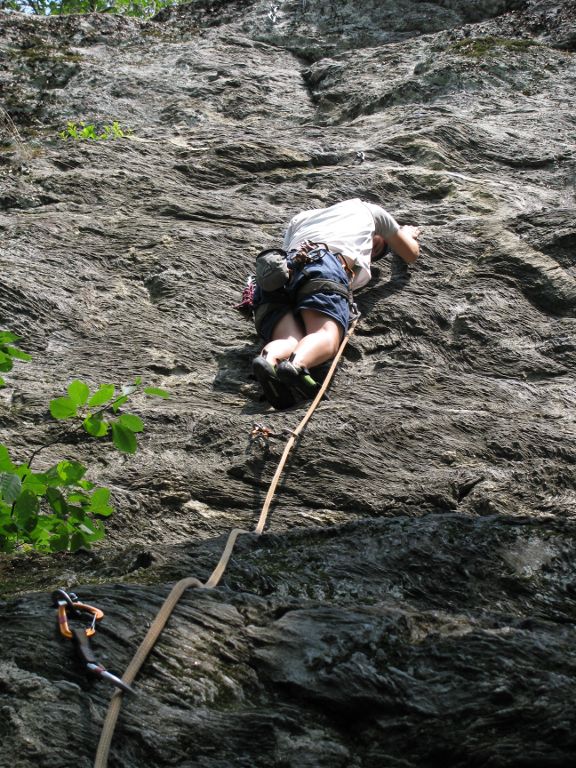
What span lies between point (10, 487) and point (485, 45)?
8.13 metres

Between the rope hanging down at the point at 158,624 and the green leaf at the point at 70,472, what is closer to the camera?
the rope hanging down at the point at 158,624

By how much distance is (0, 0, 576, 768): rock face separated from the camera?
2.74m

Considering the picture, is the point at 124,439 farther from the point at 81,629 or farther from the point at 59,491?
the point at 81,629

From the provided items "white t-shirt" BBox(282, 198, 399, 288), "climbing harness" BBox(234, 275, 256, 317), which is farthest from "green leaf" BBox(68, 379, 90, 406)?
"white t-shirt" BBox(282, 198, 399, 288)

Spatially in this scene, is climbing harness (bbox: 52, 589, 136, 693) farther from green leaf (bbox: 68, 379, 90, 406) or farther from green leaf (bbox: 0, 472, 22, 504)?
green leaf (bbox: 68, 379, 90, 406)

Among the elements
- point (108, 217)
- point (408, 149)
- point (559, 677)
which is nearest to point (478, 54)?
point (408, 149)

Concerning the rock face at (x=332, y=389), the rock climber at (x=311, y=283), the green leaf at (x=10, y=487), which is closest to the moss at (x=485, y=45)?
the rock face at (x=332, y=389)

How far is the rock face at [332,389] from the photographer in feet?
8.98

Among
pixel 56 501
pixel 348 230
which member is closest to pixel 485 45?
Answer: pixel 348 230

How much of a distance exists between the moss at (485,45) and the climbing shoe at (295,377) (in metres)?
5.59

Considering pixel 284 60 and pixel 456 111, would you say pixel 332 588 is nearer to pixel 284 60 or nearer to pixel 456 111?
pixel 456 111

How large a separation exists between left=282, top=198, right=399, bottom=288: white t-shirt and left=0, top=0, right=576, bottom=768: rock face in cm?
31

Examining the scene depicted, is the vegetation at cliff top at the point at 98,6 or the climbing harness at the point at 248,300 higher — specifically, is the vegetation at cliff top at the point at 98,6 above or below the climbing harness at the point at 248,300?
above

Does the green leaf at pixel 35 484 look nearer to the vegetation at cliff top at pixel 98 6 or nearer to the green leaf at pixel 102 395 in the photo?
the green leaf at pixel 102 395
